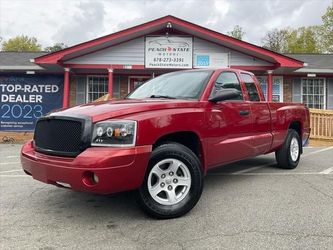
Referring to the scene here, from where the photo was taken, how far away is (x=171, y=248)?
10.8 ft

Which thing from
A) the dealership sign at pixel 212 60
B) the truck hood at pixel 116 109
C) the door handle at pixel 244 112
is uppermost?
the dealership sign at pixel 212 60

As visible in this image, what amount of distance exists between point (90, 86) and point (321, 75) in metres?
10.4

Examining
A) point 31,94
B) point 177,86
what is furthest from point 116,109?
point 31,94

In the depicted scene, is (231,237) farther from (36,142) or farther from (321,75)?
(321,75)

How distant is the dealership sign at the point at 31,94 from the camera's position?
16078 millimetres

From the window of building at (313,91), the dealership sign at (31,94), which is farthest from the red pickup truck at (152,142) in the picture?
the window of building at (313,91)

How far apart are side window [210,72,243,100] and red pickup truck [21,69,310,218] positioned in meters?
0.02

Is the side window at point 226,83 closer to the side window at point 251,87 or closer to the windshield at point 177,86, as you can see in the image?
the windshield at point 177,86

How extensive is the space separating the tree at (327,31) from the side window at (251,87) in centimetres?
4816

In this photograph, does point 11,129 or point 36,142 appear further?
point 11,129

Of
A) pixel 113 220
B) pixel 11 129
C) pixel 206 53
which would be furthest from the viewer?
pixel 11 129

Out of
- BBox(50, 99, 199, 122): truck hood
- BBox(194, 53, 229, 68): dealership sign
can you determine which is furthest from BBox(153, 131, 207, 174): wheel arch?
BBox(194, 53, 229, 68): dealership sign

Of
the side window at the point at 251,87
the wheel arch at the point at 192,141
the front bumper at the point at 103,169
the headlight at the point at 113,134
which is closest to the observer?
the front bumper at the point at 103,169

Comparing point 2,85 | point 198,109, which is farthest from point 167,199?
point 2,85
